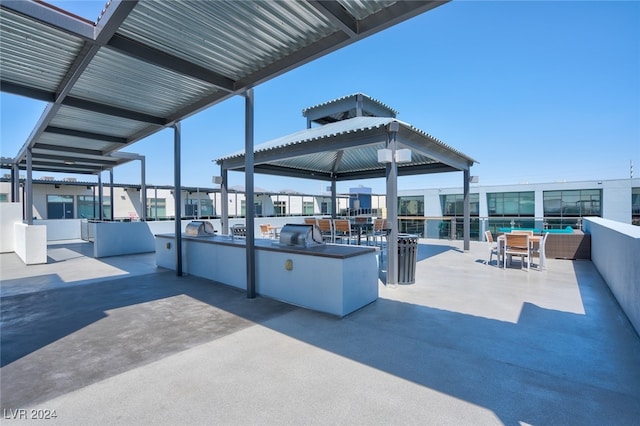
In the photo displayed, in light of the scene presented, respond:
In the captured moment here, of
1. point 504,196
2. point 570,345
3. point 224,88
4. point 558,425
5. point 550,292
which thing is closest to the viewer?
point 558,425

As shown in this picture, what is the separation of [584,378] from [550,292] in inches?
117

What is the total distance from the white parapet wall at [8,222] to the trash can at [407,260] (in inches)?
523

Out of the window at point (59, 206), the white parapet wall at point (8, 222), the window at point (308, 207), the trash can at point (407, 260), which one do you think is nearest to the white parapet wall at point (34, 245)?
the white parapet wall at point (8, 222)

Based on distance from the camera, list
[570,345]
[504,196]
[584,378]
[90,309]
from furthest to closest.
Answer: [504,196] < [90,309] < [570,345] < [584,378]

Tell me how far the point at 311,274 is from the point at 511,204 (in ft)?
73.6

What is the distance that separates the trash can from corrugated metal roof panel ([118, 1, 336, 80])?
3.64m

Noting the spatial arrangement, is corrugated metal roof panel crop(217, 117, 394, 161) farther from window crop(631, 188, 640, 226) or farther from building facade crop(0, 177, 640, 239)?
window crop(631, 188, 640, 226)

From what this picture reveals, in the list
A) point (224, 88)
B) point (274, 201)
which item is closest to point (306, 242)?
point (224, 88)

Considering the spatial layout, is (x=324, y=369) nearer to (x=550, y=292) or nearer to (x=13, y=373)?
(x=13, y=373)

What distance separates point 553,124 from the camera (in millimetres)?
18562

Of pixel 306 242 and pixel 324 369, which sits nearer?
pixel 324 369

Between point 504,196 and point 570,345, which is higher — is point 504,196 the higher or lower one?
the higher one

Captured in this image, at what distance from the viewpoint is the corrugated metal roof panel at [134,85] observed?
402 centimetres

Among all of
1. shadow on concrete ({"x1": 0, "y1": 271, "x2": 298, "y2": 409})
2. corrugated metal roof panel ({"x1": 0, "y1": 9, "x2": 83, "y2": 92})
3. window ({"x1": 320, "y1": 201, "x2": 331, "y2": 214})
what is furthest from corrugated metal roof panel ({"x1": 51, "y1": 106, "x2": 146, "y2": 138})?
window ({"x1": 320, "y1": 201, "x2": 331, "y2": 214})
